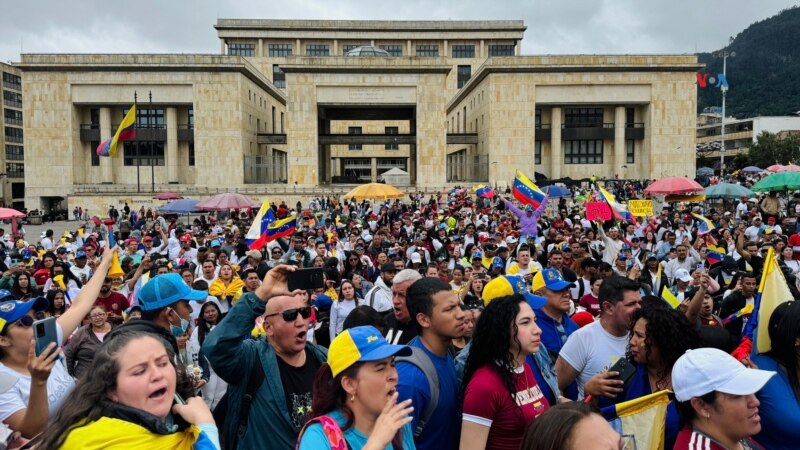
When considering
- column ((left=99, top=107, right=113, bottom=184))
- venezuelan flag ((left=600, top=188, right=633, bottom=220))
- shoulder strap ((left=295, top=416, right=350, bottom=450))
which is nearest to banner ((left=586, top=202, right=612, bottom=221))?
venezuelan flag ((left=600, top=188, right=633, bottom=220))

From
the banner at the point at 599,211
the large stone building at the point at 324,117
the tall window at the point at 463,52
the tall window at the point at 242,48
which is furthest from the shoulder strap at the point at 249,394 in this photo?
the tall window at the point at 242,48

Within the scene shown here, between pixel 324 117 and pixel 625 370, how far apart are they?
54.6 metres

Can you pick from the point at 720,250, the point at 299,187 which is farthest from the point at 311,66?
the point at 720,250

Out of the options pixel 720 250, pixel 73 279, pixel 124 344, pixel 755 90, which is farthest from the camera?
pixel 755 90

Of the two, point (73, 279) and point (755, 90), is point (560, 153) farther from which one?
Result: point (755, 90)

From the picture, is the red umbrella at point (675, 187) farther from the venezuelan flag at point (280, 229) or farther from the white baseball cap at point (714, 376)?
the white baseball cap at point (714, 376)

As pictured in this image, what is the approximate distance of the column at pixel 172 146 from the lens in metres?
52.6

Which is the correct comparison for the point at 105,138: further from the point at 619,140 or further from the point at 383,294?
the point at 383,294

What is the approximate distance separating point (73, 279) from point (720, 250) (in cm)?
1192

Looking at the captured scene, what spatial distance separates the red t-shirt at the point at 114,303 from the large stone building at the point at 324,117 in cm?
3683

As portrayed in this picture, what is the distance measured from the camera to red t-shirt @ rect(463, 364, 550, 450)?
3.43 meters

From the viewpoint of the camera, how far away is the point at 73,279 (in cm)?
1085

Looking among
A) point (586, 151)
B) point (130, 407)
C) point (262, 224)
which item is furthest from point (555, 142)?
point (130, 407)

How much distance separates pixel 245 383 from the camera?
3623 mm
